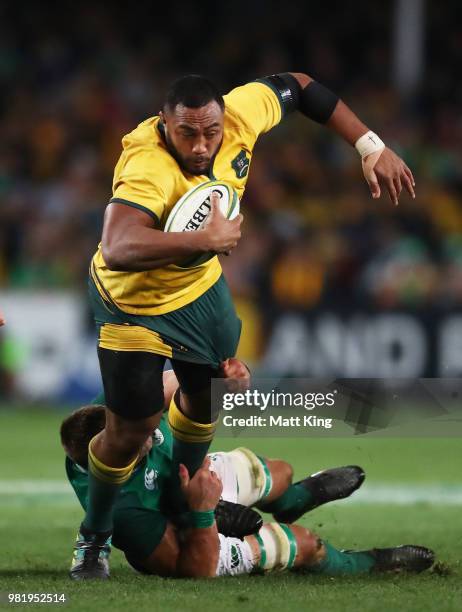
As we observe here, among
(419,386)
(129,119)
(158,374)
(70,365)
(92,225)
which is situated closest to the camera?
(158,374)

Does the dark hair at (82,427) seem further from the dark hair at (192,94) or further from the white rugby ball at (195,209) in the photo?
the dark hair at (192,94)

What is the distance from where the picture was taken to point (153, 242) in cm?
445

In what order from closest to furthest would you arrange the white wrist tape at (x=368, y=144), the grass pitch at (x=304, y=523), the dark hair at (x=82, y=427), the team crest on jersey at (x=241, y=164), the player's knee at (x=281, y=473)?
the grass pitch at (x=304, y=523), the team crest on jersey at (x=241, y=164), the dark hair at (x=82, y=427), the white wrist tape at (x=368, y=144), the player's knee at (x=281, y=473)

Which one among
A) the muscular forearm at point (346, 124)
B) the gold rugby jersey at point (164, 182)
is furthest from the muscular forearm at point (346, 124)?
the gold rugby jersey at point (164, 182)

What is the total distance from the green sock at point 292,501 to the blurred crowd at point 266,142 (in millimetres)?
6154

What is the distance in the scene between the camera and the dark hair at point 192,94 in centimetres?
472

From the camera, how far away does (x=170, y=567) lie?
500 cm

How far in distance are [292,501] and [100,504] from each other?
1001mm

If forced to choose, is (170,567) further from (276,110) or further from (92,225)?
(92,225)

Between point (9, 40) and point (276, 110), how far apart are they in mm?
10548

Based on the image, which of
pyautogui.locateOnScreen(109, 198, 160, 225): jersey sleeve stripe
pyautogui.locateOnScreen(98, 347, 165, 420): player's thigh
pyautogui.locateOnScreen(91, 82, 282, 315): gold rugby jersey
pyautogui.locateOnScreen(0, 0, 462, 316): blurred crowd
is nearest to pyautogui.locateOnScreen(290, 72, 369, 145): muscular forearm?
pyautogui.locateOnScreen(91, 82, 282, 315): gold rugby jersey

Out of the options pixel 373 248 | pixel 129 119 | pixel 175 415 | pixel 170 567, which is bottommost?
pixel 170 567

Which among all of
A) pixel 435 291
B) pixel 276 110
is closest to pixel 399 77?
pixel 435 291

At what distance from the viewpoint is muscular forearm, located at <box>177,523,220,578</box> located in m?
4.88
